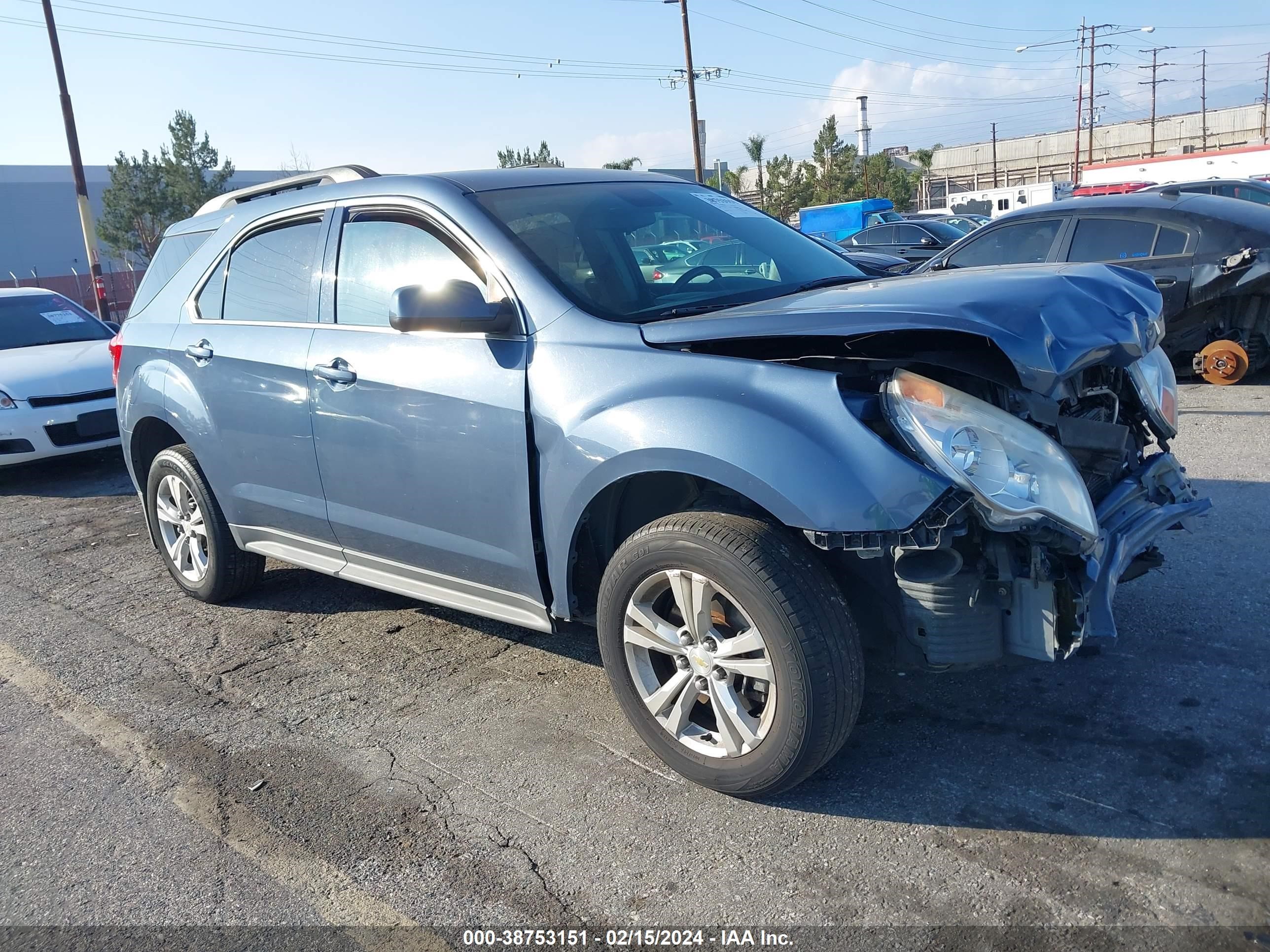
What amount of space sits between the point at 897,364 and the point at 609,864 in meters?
1.57

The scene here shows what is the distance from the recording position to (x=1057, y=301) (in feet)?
9.48

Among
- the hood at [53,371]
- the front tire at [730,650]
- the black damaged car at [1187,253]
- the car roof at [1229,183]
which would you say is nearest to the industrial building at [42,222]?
the hood at [53,371]

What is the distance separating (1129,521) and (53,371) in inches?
324

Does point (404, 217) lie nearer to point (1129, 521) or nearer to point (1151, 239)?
point (1129, 521)

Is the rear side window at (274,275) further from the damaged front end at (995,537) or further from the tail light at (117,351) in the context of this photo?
the damaged front end at (995,537)

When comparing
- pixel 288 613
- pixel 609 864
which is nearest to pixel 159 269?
pixel 288 613

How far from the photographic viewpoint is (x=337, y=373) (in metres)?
3.86

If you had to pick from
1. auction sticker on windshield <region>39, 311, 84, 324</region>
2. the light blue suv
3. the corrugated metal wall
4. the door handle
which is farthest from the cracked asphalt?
the corrugated metal wall

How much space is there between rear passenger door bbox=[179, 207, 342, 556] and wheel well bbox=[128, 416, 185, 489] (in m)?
0.41

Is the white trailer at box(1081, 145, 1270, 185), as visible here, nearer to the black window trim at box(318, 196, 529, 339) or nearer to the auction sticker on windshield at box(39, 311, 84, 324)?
the auction sticker on windshield at box(39, 311, 84, 324)

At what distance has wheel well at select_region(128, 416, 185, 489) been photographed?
5.16 meters

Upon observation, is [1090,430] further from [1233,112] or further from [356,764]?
[1233,112]

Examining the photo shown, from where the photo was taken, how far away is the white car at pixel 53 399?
26.1 feet

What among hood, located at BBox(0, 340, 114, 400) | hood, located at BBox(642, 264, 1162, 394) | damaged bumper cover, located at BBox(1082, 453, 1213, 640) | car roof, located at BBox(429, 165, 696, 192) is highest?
car roof, located at BBox(429, 165, 696, 192)
